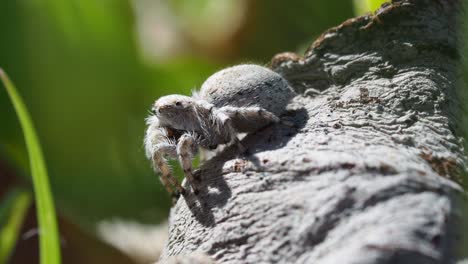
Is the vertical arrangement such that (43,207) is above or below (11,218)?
below

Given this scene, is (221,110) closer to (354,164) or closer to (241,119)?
(241,119)

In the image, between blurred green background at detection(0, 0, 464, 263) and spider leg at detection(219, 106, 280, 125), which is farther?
blurred green background at detection(0, 0, 464, 263)

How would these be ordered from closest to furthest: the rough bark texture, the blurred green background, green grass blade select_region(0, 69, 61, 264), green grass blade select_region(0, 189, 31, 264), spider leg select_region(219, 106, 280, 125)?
the rough bark texture < spider leg select_region(219, 106, 280, 125) < green grass blade select_region(0, 69, 61, 264) < green grass blade select_region(0, 189, 31, 264) < the blurred green background

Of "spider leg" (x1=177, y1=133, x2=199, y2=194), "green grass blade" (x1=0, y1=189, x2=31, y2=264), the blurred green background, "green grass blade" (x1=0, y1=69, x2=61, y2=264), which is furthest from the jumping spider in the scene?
the blurred green background

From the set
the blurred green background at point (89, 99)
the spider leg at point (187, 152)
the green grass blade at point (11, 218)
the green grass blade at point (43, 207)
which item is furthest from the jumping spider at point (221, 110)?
the blurred green background at point (89, 99)

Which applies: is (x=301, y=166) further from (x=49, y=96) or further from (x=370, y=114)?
(x=49, y=96)

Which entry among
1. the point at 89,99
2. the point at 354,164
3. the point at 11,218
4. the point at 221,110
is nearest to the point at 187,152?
the point at 221,110

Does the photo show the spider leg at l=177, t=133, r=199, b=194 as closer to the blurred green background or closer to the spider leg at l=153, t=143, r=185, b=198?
the spider leg at l=153, t=143, r=185, b=198
